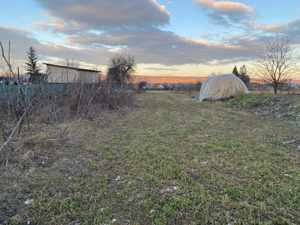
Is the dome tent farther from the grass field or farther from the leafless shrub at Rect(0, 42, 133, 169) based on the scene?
the grass field

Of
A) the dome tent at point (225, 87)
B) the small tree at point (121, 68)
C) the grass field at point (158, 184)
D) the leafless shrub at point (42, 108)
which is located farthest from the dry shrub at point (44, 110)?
the small tree at point (121, 68)

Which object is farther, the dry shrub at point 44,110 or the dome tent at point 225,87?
the dome tent at point 225,87

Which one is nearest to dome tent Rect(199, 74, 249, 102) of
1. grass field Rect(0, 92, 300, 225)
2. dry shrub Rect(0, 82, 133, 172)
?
dry shrub Rect(0, 82, 133, 172)

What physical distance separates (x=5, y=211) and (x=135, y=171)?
1.89 meters

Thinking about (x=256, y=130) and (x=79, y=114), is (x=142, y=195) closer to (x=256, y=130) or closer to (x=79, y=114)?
(x=256, y=130)

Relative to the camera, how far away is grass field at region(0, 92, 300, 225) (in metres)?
2.20

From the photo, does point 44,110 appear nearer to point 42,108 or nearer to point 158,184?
point 42,108

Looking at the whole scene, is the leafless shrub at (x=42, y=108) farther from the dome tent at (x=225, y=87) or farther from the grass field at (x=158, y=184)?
the dome tent at (x=225, y=87)

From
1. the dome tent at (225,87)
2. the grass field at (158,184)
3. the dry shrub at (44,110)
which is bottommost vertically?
the grass field at (158,184)

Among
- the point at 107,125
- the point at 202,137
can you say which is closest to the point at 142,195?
the point at 202,137

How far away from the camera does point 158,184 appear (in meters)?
2.86

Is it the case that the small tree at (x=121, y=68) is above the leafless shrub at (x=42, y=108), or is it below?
above

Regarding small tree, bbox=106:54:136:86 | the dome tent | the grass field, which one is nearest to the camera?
the grass field

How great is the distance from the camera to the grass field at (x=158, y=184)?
220 centimetres
